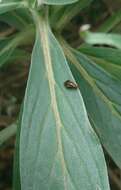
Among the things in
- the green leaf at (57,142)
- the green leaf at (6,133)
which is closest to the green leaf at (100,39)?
the green leaf at (57,142)

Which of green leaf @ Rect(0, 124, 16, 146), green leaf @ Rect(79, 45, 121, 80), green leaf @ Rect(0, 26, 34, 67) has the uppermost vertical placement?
green leaf @ Rect(0, 26, 34, 67)

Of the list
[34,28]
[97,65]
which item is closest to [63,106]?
[97,65]

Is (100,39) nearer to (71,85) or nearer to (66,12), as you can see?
(71,85)

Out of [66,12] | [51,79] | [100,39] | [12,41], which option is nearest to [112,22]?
[66,12]

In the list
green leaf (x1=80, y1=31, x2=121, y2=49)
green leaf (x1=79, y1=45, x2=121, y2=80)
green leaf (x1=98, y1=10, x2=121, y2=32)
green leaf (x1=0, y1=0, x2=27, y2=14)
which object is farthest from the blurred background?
green leaf (x1=80, y1=31, x2=121, y2=49)

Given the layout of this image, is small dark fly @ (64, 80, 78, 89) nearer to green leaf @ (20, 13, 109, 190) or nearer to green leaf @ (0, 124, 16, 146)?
green leaf @ (20, 13, 109, 190)

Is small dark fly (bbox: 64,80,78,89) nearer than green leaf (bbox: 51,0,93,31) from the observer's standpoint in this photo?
Yes
